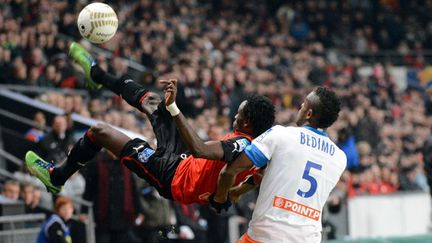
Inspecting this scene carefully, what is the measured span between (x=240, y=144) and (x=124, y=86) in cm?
184

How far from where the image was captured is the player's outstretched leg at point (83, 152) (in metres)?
8.62

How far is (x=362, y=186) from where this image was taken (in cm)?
1667

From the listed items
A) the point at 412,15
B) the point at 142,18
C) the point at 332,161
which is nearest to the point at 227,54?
the point at 142,18

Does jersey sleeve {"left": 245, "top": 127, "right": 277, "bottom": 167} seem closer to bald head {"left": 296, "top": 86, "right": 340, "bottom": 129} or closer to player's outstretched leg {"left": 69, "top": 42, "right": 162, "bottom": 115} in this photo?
bald head {"left": 296, "top": 86, "right": 340, "bottom": 129}

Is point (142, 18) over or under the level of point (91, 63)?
over

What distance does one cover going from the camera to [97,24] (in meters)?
9.16

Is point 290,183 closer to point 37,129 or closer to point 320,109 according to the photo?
point 320,109

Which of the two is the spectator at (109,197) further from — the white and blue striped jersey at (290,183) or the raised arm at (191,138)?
the white and blue striped jersey at (290,183)

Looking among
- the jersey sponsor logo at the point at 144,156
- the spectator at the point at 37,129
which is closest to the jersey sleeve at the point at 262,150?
the jersey sponsor logo at the point at 144,156

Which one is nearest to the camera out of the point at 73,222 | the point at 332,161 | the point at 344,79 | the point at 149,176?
the point at 332,161

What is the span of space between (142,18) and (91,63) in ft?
34.4

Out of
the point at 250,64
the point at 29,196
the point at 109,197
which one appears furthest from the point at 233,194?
the point at 250,64

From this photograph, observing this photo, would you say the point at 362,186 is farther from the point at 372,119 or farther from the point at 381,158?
the point at 372,119

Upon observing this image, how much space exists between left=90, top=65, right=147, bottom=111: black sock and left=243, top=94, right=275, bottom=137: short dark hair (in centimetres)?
139
